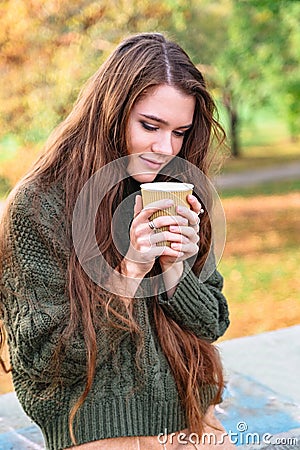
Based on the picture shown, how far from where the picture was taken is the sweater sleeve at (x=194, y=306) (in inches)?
83.1

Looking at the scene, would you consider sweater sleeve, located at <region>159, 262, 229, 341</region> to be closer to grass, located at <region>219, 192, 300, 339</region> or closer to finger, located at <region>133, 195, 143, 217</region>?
finger, located at <region>133, 195, 143, 217</region>

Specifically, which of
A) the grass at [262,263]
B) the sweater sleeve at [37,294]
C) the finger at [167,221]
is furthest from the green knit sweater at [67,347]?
the grass at [262,263]

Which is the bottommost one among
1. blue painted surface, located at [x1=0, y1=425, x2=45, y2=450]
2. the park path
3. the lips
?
the park path

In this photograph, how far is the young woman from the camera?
1979 millimetres

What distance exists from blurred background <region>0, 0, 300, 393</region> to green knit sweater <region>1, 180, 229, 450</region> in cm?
405

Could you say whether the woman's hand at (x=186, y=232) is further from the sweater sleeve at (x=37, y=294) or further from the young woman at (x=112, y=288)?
the sweater sleeve at (x=37, y=294)

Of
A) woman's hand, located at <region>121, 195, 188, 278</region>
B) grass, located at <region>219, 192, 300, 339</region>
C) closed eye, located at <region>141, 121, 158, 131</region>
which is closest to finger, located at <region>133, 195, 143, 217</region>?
woman's hand, located at <region>121, 195, 188, 278</region>

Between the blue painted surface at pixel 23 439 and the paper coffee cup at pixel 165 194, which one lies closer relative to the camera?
the paper coffee cup at pixel 165 194

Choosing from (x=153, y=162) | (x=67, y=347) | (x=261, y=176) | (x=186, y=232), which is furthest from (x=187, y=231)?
(x=261, y=176)

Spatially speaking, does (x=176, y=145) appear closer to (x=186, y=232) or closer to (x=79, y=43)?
(x=186, y=232)

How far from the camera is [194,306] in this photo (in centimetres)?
212

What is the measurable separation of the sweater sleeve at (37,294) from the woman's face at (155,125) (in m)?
0.28

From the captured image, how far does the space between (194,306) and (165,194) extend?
1.40 ft

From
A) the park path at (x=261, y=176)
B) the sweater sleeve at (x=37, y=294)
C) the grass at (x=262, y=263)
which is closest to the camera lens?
the sweater sleeve at (x=37, y=294)
